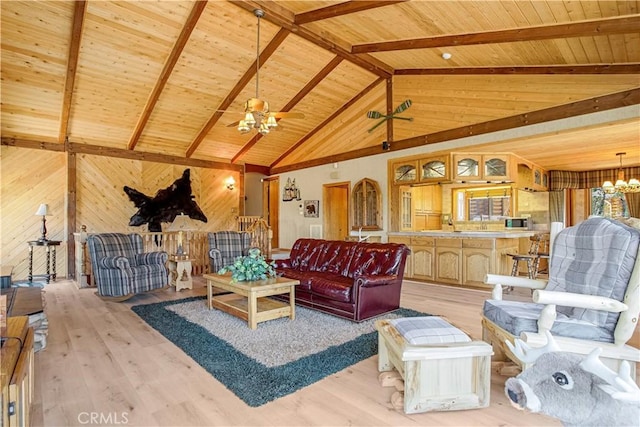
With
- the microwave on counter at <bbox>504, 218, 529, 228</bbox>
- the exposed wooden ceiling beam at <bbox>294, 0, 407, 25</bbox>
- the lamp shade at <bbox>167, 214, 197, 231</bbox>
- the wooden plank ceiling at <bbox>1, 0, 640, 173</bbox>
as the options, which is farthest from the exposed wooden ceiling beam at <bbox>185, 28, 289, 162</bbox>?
the microwave on counter at <bbox>504, 218, 529, 228</bbox>

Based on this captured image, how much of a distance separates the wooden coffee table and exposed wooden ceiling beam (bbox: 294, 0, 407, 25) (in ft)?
11.0

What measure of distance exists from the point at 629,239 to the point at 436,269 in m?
4.17

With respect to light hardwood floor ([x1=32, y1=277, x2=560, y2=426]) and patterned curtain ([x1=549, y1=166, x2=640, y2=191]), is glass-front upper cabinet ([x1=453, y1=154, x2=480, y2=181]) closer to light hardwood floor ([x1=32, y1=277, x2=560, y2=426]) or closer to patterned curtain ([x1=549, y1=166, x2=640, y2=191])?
light hardwood floor ([x1=32, y1=277, x2=560, y2=426])

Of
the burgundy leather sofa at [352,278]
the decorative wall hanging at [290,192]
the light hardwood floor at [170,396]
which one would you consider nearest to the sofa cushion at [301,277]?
the burgundy leather sofa at [352,278]

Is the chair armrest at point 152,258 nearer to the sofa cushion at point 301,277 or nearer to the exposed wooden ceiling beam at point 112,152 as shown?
the sofa cushion at point 301,277

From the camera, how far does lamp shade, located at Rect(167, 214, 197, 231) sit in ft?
27.0

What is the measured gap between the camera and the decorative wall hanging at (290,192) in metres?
9.28

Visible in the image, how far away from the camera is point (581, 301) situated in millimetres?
1833

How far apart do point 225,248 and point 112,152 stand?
3.82 metres

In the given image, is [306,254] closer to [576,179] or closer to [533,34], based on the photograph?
[533,34]

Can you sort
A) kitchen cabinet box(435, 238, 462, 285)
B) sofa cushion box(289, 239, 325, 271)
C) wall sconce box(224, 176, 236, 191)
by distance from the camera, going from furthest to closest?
wall sconce box(224, 176, 236, 191) < kitchen cabinet box(435, 238, 462, 285) < sofa cushion box(289, 239, 325, 271)

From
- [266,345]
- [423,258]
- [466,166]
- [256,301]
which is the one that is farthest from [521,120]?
[266,345]

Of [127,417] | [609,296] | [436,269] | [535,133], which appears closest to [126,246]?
[127,417]

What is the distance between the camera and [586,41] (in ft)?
12.4
